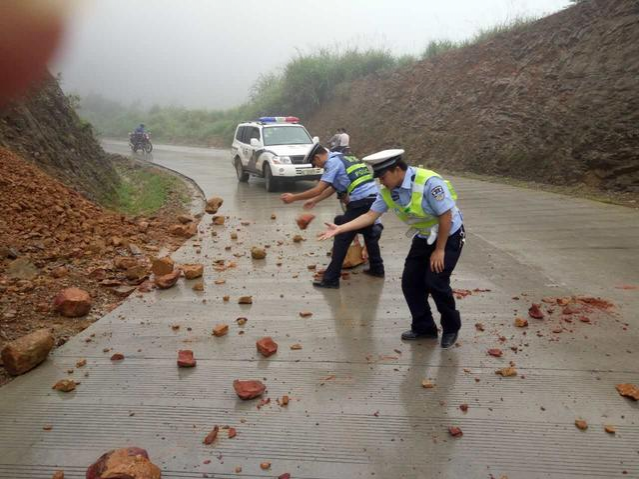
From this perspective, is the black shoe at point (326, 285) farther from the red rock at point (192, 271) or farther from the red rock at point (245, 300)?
the red rock at point (192, 271)

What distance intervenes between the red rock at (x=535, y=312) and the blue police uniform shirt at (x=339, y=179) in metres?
1.98

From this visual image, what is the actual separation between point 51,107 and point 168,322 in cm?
863

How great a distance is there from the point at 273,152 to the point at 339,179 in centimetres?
725

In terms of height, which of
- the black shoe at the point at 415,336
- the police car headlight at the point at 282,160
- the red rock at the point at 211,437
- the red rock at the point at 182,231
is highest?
the police car headlight at the point at 282,160

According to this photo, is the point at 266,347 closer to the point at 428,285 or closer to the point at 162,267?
the point at 428,285

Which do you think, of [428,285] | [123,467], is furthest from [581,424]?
[123,467]

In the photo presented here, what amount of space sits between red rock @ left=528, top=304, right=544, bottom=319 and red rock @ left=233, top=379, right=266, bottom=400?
251 cm

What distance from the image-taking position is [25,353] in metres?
3.72

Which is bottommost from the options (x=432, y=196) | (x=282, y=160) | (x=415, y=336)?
(x=415, y=336)

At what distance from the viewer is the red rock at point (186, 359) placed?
3793 millimetres

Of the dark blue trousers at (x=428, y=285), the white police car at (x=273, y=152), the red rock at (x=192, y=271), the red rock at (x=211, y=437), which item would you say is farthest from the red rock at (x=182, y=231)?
the red rock at (x=211, y=437)

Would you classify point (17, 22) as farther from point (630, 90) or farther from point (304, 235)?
point (630, 90)

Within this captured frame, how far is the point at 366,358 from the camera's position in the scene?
394 centimetres

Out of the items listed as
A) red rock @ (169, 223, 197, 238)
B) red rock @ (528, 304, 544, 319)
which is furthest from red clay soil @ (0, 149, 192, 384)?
red rock @ (528, 304, 544, 319)
